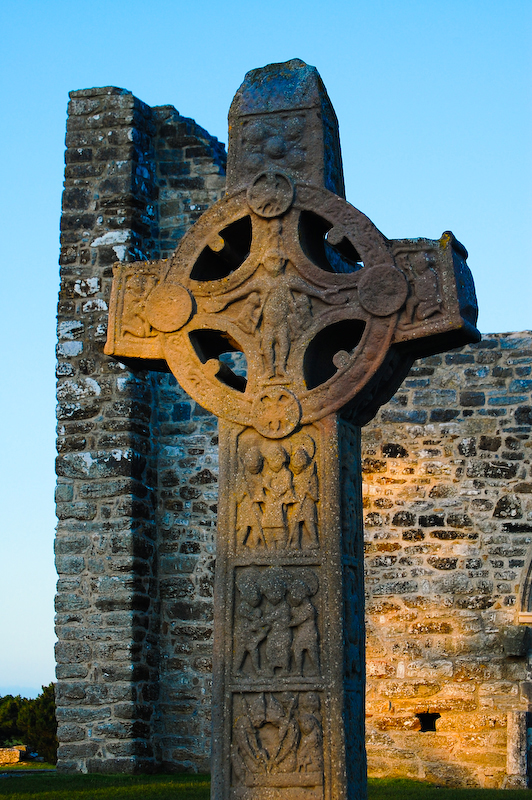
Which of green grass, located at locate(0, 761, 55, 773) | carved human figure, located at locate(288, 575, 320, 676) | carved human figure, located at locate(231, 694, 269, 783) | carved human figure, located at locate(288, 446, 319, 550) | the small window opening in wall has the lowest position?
green grass, located at locate(0, 761, 55, 773)

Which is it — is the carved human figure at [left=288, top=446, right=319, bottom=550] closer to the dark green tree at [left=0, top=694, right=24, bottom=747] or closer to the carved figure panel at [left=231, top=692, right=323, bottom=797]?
the carved figure panel at [left=231, top=692, right=323, bottom=797]

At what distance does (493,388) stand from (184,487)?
2.78m

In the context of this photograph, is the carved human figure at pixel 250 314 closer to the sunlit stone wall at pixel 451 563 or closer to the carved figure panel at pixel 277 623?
the carved figure panel at pixel 277 623

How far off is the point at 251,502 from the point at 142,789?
3627mm

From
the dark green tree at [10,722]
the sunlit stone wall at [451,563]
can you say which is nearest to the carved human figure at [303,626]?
the sunlit stone wall at [451,563]

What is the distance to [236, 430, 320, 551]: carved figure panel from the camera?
12.1ft

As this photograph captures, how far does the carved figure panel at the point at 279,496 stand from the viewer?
3.69m

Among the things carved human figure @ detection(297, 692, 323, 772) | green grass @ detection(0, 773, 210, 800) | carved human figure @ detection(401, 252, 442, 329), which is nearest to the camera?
carved human figure @ detection(297, 692, 323, 772)

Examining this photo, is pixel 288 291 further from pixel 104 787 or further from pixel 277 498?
pixel 104 787

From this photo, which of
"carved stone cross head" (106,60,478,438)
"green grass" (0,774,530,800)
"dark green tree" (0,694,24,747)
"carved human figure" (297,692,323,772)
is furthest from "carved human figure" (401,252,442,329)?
"dark green tree" (0,694,24,747)

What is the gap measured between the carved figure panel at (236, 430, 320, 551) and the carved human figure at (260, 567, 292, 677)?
0.12m

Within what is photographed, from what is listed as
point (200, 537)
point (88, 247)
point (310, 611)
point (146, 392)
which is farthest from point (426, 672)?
point (310, 611)

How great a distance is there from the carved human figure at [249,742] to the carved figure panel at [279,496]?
53 cm

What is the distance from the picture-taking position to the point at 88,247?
366 inches
